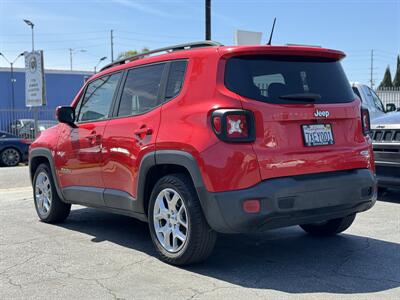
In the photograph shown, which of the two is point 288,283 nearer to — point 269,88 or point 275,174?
point 275,174

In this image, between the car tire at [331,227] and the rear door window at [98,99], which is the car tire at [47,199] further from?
the car tire at [331,227]

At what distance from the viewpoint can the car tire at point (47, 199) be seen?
6.74 m

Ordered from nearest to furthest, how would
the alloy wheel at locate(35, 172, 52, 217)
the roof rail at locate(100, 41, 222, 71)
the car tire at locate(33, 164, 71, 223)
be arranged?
the roof rail at locate(100, 41, 222, 71)
the car tire at locate(33, 164, 71, 223)
the alloy wheel at locate(35, 172, 52, 217)

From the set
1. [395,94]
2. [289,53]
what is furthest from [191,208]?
[395,94]

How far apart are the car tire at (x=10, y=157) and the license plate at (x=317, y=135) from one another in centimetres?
1422

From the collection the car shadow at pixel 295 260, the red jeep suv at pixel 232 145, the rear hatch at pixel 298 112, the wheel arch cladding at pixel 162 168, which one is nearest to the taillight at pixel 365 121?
the red jeep suv at pixel 232 145

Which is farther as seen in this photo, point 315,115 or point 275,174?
point 315,115

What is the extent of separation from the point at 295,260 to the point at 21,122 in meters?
24.2

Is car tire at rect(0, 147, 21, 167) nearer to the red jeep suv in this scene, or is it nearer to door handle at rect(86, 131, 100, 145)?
door handle at rect(86, 131, 100, 145)

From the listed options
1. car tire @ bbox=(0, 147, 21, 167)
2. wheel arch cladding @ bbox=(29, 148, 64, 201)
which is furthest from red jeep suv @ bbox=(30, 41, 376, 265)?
car tire @ bbox=(0, 147, 21, 167)

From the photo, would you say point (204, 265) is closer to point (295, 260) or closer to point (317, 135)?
point (295, 260)

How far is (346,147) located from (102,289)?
2.43 m

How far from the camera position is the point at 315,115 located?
14.6 ft

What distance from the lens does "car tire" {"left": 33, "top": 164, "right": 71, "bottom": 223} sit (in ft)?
22.1
